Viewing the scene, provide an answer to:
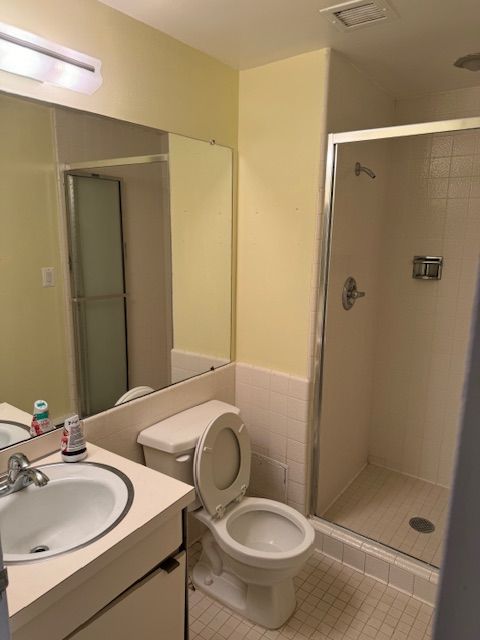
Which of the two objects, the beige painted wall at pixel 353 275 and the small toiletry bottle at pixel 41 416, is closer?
the small toiletry bottle at pixel 41 416

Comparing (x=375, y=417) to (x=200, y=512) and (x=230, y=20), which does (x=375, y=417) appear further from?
(x=230, y=20)

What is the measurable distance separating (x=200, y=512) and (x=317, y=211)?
1.40 meters

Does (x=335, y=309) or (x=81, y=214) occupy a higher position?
(x=81, y=214)

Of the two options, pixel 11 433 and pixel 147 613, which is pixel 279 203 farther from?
pixel 147 613

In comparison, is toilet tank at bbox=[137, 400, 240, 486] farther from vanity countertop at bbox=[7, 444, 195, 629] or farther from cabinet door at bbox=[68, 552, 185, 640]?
cabinet door at bbox=[68, 552, 185, 640]

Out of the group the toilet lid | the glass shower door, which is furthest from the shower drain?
the glass shower door

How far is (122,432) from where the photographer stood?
5.74ft

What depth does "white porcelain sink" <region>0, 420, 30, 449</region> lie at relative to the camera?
4.61ft

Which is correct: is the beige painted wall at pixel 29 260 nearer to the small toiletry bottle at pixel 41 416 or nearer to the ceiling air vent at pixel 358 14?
the small toiletry bottle at pixel 41 416

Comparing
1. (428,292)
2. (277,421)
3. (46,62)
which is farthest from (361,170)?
(46,62)

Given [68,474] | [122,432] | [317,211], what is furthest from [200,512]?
[317,211]

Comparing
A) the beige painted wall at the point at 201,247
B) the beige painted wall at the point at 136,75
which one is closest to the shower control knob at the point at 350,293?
the beige painted wall at the point at 201,247

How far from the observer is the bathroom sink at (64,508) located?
1195mm

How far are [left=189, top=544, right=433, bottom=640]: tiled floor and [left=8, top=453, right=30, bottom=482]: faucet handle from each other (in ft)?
3.47
